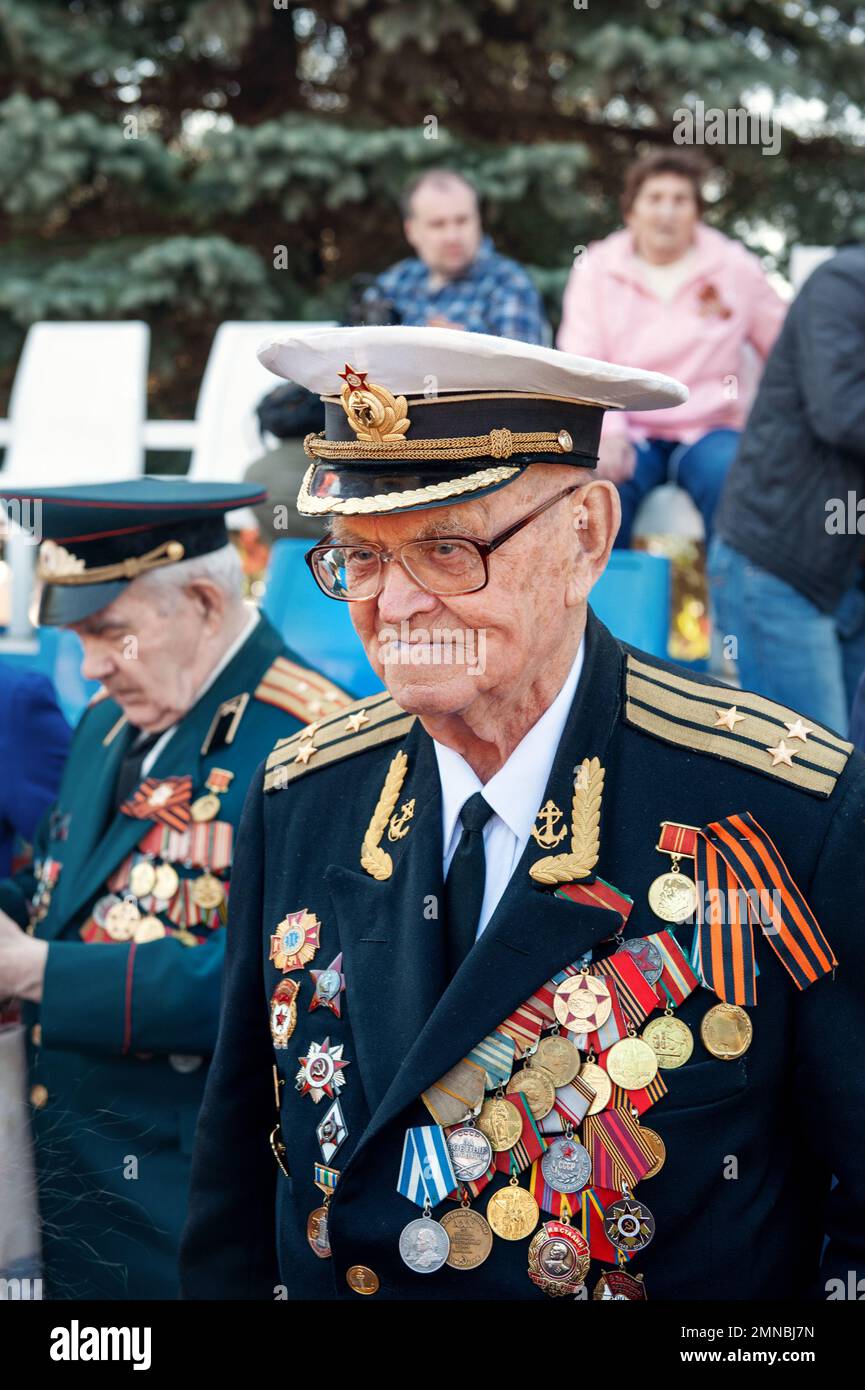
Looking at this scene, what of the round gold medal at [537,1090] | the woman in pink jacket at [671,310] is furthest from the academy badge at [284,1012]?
the woman in pink jacket at [671,310]

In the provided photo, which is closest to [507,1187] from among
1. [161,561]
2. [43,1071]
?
[43,1071]

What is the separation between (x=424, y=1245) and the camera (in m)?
1.94

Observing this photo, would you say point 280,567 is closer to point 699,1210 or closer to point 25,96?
point 699,1210

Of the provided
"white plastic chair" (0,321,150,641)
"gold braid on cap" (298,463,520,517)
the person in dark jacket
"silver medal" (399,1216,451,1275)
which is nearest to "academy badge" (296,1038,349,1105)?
"silver medal" (399,1216,451,1275)

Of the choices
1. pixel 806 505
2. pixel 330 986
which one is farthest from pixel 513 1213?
pixel 806 505

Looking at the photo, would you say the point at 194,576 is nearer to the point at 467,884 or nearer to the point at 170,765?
the point at 170,765

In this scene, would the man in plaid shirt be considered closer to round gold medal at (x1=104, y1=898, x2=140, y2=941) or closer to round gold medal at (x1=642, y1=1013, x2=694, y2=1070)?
round gold medal at (x1=104, y1=898, x2=140, y2=941)

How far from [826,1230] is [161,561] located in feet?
6.46

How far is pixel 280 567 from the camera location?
197 inches

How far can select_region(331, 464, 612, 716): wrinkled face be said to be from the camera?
1.96 meters

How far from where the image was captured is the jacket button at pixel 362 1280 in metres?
1.96

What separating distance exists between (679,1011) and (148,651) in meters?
1.66
